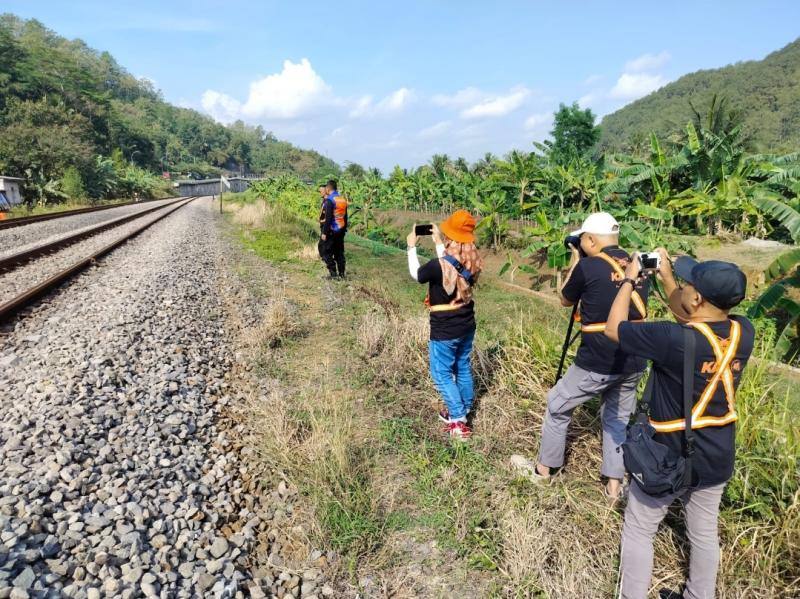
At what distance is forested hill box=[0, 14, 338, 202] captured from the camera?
1197 inches

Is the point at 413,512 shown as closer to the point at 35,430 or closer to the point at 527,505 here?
the point at 527,505

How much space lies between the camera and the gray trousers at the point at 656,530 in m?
2.30

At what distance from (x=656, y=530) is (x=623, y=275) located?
58.3 inches

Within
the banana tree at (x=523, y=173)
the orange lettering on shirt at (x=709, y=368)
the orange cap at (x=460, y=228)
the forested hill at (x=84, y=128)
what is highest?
the forested hill at (x=84, y=128)

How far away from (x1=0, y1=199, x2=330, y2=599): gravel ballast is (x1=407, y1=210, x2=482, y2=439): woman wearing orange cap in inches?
64.9

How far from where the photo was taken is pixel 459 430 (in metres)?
4.12

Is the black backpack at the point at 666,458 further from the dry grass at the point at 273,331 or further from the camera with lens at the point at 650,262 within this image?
the dry grass at the point at 273,331

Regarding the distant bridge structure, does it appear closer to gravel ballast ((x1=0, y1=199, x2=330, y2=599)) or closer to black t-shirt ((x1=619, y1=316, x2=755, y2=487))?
gravel ballast ((x1=0, y1=199, x2=330, y2=599))

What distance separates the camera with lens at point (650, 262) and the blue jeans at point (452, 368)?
5.81ft

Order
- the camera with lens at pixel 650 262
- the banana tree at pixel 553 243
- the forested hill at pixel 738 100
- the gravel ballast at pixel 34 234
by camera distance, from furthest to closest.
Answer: the forested hill at pixel 738 100 < the gravel ballast at pixel 34 234 < the banana tree at pixel 553 243 < the camera with lens at pixel 650 262

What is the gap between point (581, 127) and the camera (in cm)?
3900

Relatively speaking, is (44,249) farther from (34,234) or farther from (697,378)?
(697,378)

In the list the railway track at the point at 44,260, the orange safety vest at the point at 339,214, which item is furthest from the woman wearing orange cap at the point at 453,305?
the railway track at the point at 44,260

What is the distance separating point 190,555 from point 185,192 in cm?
8631
